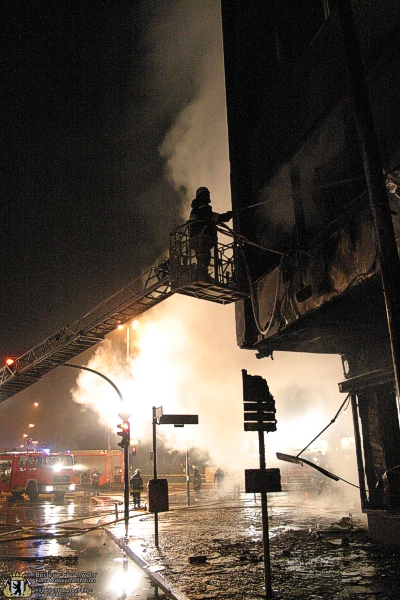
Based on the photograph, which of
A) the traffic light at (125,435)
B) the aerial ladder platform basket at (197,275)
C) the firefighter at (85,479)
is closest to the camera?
the aerial ladder platform basket at (197,275)

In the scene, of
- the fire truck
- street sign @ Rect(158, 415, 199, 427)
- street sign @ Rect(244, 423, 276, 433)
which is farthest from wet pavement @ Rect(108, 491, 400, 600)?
the fire truck

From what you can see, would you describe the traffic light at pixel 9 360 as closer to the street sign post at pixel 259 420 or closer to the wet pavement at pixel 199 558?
the wet pavement at pixel 199 558

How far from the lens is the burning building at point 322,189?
701 cm

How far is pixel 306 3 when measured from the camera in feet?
32.9

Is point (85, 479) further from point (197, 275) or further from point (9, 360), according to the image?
point (197, 275)

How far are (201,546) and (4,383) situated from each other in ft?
48.6

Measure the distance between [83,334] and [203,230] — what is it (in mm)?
10075

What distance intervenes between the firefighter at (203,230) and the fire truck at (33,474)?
70.3 ft

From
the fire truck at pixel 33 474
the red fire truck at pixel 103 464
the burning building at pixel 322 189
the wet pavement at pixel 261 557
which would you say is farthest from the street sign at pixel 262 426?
the red fire truck at pixel 103 464

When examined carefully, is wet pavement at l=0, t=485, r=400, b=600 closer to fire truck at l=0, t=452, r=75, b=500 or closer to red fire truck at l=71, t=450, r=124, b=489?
fire truck at l=0, t=452, r=75, b=500

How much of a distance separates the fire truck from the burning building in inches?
781

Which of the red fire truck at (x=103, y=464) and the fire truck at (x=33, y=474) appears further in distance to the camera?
the red fire truck at (x=103, y=464)

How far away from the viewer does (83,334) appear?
17.6 meters

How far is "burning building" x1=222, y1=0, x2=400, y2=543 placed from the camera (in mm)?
7008
